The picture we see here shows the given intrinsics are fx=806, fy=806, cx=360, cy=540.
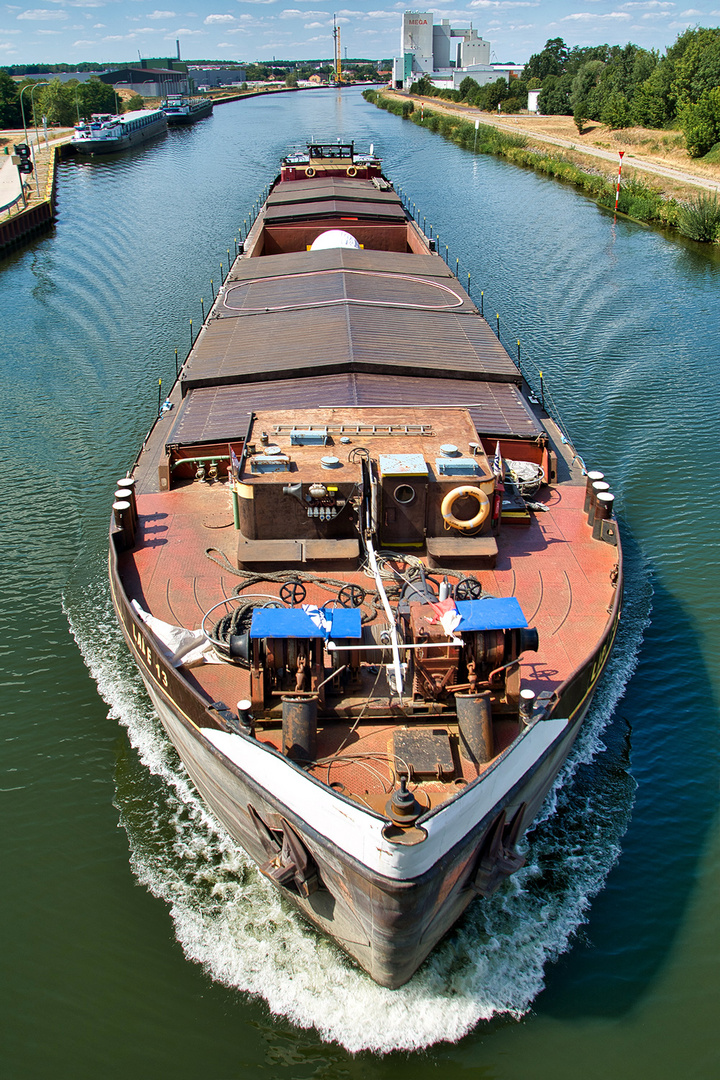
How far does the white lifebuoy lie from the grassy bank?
56.0m

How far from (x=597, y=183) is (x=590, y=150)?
81.8ft

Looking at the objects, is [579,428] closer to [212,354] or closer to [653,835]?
[212,354]

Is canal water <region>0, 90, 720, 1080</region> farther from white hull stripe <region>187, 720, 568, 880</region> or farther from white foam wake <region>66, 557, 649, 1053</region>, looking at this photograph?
white hull stripe <region>187, 720, 568, 880</region>

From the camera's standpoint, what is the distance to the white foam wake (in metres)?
13.8

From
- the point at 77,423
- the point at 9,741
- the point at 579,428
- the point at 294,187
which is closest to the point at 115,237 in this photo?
the point at 294,187

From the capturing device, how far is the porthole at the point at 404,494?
58.1 feet

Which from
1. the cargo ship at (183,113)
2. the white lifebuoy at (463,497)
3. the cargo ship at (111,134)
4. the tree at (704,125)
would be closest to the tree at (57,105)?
the cargo ship at (111,134)

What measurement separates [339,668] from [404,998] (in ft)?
18.9

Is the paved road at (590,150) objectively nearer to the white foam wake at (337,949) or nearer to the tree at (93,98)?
the tree at (93,98)

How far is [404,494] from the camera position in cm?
1784

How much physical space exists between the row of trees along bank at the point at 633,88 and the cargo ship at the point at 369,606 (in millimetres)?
75918

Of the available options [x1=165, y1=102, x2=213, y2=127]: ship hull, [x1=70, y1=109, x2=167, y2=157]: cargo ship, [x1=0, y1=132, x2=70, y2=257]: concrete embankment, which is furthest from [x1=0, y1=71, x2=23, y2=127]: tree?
[x1=165, y1=102, x2=213, y2=127]: ship hull

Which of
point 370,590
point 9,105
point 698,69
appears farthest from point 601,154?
point 370,590

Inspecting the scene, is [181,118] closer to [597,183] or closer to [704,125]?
[597,183]
